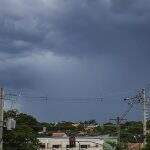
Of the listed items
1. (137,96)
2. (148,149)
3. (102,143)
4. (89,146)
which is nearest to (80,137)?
(89,146)

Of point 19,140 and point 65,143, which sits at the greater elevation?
point 65,143

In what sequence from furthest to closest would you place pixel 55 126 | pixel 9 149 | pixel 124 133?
pixel 55 126, pixel 124 133, pixel 9 149

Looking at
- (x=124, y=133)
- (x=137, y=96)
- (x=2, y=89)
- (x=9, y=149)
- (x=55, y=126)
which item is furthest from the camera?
(x=55, y=126)

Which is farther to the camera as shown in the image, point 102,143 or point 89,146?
point 89,146

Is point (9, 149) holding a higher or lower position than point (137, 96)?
lower

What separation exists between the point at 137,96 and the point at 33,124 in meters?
70.1

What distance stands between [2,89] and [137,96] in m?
20.7

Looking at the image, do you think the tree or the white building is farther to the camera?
the white building

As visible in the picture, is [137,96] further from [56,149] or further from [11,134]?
[56,149]

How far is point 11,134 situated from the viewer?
8712cm

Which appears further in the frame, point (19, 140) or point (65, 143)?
point (65, 143)

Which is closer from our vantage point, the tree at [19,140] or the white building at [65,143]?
the tree at [19,140]

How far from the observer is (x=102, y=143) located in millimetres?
123625

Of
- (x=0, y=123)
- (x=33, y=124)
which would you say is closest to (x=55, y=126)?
(x=33, y=124)
